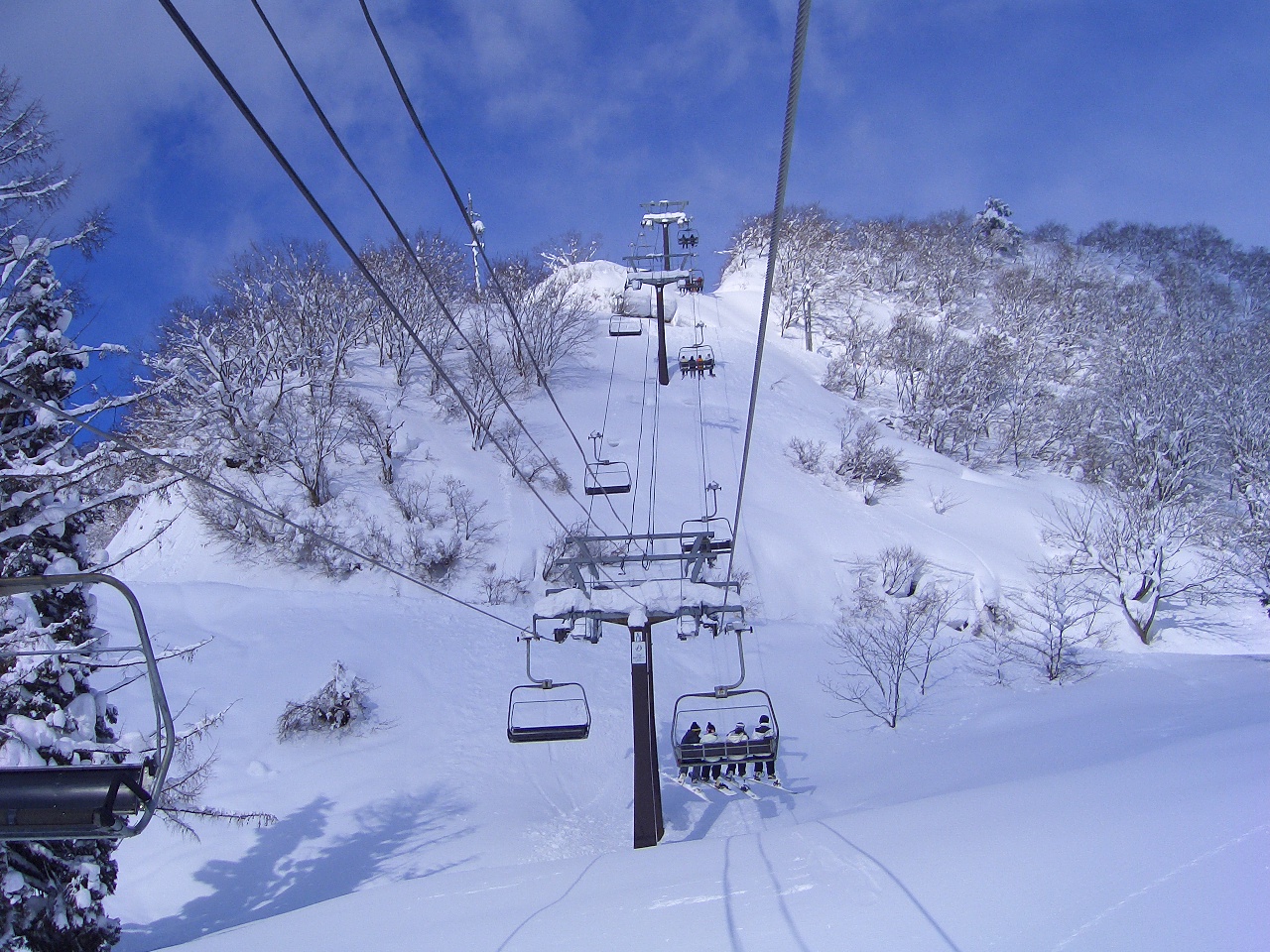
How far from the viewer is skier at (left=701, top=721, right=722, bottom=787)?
1136 centimetres

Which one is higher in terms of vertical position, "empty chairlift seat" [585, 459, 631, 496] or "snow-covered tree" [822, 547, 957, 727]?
"empty chairlift seat" [585, 459, 631, 496]

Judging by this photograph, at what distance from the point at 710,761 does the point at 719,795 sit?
501 centimetres

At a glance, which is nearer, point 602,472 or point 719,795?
point 719,795

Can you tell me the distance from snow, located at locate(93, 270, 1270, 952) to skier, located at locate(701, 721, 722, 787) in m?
1.47

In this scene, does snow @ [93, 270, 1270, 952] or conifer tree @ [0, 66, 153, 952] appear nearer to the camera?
snow @ [93, 270, 1270, 952]

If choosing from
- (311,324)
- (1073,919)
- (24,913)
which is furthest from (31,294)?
(311,324)

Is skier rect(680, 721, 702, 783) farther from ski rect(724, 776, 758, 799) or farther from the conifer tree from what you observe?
the conifer tree

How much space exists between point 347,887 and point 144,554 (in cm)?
2055

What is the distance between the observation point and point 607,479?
28781 mm

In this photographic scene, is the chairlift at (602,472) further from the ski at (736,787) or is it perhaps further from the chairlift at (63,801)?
the chairlift at (63,801)

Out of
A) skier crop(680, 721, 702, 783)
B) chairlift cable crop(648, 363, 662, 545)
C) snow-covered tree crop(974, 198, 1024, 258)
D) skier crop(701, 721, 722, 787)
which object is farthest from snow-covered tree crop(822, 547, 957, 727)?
snow-covered tree crop(974, 198, 1024, 258)

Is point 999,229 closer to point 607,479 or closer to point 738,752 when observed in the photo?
point 607,479

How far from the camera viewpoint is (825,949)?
5273 mm

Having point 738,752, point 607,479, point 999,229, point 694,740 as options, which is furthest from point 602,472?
point 999,229
